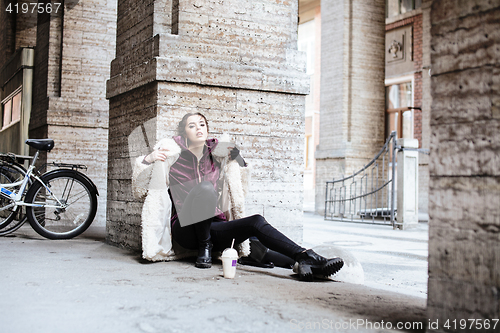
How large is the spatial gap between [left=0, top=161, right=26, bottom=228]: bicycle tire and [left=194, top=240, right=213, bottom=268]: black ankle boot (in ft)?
8.90

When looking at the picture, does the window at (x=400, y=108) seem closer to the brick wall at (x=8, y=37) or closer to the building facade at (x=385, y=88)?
the building facade at (x=385, y=88)

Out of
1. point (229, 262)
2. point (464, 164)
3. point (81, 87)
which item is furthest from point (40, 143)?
point (464, 164)

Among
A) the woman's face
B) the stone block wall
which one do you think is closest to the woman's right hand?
the woman's face

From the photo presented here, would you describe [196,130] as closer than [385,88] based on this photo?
Yes

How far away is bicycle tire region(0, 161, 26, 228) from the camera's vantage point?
5406mm

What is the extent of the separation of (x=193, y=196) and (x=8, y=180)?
9.90ft

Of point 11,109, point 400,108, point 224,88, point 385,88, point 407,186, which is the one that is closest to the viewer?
point 224,88

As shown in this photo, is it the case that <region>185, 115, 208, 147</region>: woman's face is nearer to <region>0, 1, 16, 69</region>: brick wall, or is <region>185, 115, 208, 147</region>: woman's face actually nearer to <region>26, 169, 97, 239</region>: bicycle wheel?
<region>26, 169, 97, 239</region>: bicycle wheel

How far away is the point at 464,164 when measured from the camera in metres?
2.04

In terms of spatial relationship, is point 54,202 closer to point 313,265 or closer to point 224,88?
point 224,88

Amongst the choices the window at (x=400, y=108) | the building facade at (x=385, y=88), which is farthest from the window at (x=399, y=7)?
the window at (x=400, y=108)

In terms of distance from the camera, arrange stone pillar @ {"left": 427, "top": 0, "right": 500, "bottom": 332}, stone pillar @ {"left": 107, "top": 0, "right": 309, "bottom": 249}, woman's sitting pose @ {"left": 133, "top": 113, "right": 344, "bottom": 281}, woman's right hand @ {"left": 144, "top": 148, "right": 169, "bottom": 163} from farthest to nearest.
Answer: stone pillar @ {"left": 107, "top": 0, "right": 309, "bottom": 249} → woman's right hand @ {"left": 144, "top": 148, "right": 169, "bottom": 163} → woman's sitting pose @ {"left": 133, "top": 113, "right": 344, "bottom": 281} → stone pillar @ {"left": 427, "top": 0, "right": 500, "bottom": 332}

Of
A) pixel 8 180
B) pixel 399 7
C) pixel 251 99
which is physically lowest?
pixel 8 180

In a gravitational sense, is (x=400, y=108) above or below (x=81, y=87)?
above
